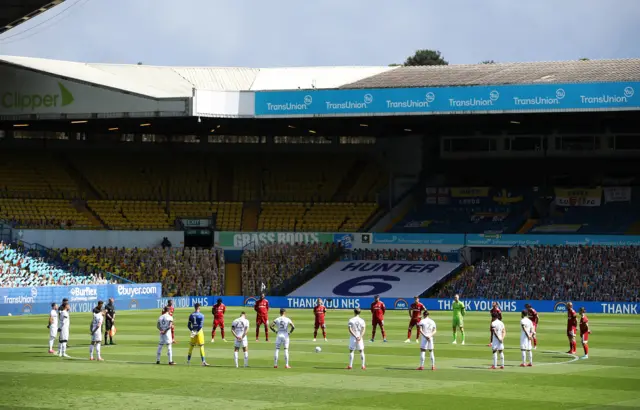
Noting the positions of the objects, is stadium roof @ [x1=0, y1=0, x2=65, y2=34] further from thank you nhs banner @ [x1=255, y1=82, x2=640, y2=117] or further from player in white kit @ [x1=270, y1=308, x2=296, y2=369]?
player in white kit @ [x1=270, y1=308, x2=296, y2=369]

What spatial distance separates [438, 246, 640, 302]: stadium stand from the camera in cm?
6309

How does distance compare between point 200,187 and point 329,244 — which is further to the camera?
point 200,187

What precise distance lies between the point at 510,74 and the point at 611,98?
9.06 metres

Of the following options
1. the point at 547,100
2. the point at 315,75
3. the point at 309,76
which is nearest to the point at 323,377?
the point at 547,100

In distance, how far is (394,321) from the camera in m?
53.6

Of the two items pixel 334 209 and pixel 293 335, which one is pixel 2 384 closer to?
pixel 293 335

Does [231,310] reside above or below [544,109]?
below

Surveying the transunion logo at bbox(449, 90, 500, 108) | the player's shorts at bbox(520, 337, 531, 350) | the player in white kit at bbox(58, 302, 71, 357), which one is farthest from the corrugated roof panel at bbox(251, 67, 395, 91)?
the player's shorts at bbox(520, 337, 531, 350)

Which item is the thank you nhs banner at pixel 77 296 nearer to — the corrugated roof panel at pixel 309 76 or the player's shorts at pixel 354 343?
the corrugated roof panel at pixel 309 76

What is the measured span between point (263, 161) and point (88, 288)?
25865 mm

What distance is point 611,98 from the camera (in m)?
63.7

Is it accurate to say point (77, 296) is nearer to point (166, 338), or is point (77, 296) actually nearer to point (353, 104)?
point (353, 104)

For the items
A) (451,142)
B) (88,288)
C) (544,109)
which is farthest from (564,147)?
(88,288)

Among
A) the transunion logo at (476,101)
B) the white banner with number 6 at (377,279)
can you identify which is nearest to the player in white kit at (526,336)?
the transunion logo at (476,101)
